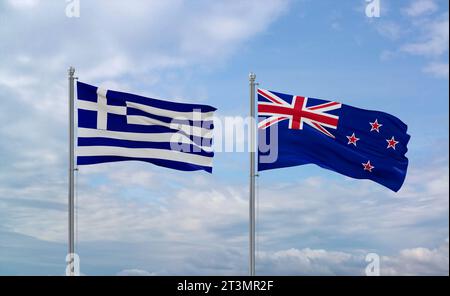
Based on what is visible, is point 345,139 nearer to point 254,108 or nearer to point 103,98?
point 254,108

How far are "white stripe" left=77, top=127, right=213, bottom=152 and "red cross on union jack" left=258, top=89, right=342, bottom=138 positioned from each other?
206cm

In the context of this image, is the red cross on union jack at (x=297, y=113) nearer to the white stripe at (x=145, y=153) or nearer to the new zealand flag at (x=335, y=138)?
the new zealand flag at (x=335, y=138)

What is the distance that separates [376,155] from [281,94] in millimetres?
3728

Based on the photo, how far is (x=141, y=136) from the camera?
71.4ft

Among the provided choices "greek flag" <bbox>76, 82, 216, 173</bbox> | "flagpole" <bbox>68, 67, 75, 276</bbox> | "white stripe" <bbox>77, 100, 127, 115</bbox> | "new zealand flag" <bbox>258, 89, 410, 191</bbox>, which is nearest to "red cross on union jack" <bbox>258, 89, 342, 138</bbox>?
"new zealand flag" <bbox>258, 89, 410, 191</bbox>

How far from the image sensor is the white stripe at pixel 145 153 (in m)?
21.2

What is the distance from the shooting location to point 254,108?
22.0m

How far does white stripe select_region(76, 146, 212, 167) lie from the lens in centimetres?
2119
